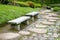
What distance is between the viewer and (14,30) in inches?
245

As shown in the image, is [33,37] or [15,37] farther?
[33,37]

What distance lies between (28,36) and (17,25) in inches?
39.2

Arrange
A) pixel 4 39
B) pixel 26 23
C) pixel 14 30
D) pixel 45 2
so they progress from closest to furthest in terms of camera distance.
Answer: pixel 4 39
pixel 14 30
pixel 26 23
pixel 45 2

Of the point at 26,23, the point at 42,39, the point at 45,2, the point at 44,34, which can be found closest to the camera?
the point at 42,39

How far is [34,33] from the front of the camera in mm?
5941

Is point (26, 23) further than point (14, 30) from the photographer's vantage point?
Yes

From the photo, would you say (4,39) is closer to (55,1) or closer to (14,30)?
(14,30)

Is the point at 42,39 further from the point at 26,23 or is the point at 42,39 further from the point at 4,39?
the point at 26,23

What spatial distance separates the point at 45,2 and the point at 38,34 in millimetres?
19412

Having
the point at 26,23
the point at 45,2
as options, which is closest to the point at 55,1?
the point at 45,2

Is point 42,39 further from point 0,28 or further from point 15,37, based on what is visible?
point 0,28

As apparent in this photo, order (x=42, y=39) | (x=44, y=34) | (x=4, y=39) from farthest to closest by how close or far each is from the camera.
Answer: (x=44, y=34) → (x=42, y=39) → (x=4, y=39)

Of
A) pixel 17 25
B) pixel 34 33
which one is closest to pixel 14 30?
pixel 17 25

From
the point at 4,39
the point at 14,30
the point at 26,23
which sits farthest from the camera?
the point at 26,23
